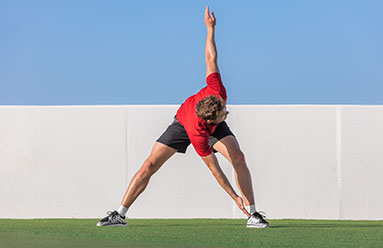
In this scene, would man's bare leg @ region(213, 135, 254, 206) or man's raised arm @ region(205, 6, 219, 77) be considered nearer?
man's raised arm @ region(205, 6, 219, 77)

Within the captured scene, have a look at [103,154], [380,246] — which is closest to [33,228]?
[103,154]

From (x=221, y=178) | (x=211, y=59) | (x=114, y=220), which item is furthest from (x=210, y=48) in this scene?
(x=114, y=220)

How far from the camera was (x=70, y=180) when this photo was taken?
771 centimetres

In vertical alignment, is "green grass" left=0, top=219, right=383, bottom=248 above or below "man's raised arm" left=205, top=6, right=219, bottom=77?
below

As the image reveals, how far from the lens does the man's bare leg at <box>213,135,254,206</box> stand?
5527 mm

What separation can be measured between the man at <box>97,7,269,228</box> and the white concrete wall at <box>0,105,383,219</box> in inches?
70.9

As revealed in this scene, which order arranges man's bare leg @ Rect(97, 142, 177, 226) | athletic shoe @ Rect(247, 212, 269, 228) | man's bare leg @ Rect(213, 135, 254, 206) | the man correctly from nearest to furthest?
1. the man
2. man's bare leg @ Rect(213, 135, 254, 206)
3. athletic shoe @ Rect(247, 212, 269, 228)
4. man's bare leg @ Rect(97, 142, 177, 226)

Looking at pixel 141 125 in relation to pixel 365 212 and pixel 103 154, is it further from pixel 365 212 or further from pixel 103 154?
pixel 365 212

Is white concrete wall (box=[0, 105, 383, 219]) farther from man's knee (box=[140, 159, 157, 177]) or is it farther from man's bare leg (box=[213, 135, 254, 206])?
man's bare leg (box=[213, 135, 254, 206])

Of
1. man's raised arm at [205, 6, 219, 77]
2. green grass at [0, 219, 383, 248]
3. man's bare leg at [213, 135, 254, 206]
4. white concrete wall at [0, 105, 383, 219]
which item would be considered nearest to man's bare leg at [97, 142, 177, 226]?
green grass at [0, 219, 383, 248]

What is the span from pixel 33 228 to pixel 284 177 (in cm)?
305

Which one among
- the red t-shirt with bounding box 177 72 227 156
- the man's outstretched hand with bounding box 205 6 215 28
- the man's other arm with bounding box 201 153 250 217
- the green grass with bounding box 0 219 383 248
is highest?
the man's outstretched hand with bounding box 205 6 215 28

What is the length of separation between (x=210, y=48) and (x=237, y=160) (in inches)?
38.3

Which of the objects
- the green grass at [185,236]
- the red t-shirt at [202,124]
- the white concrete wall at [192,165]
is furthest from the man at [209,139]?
the white concrete wall at [192,165]
